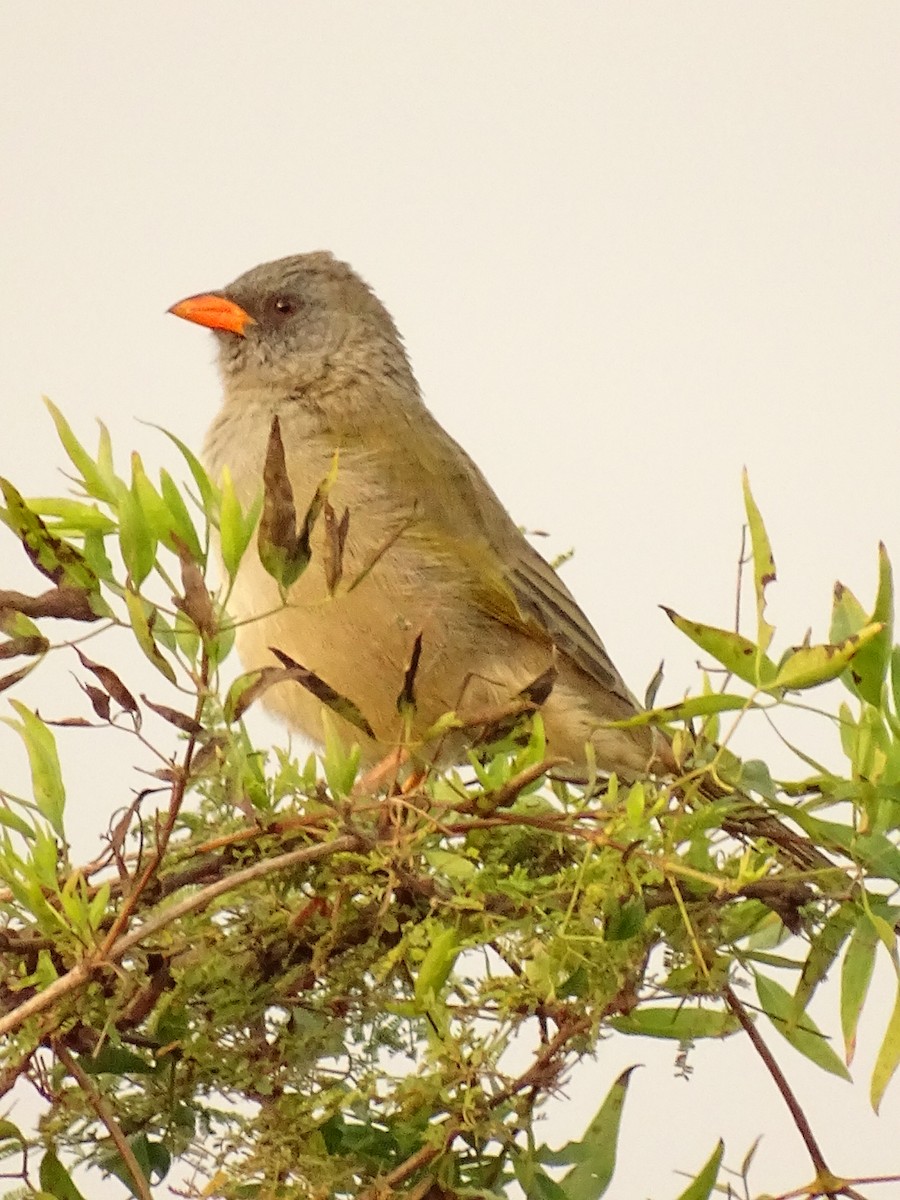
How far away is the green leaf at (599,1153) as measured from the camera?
48.0 inches

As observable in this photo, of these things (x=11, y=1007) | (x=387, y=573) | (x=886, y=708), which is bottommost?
(x=11, y=1007)

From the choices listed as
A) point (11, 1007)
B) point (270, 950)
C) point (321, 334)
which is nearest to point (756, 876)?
point (270, 950)

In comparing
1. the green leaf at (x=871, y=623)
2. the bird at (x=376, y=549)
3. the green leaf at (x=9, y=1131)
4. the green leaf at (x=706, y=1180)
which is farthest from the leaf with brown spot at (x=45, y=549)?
the bird at (x=376, y=549)

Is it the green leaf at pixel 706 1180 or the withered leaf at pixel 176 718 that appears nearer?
the withered leaf at pixel 176 718

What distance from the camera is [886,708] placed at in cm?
113

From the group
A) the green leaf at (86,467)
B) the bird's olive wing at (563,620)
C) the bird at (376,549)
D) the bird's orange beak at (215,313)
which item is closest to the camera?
the green leaf at (86,467)

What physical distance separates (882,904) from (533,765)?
0.30 m

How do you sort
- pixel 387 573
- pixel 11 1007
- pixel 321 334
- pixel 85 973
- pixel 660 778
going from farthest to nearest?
pixel 321 334 → pixel 387 573 → pixel 660 778 → pixel 11 1007 → pixel 85 973

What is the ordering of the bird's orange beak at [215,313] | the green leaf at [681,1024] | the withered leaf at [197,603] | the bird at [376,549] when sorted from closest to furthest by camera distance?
the withered leaf at [197,603]
the green leaf at [681,1024]
the bird at [376,549]
the bird's orange beak at [215,313]

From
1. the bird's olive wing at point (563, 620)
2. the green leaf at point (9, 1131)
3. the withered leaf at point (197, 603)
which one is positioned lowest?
the green leaf at point (9, 1131)

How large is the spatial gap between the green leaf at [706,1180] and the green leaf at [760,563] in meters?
0.42

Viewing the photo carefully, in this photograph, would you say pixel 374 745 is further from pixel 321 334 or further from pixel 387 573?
pixel 321 334

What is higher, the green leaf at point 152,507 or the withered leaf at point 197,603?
the green leaf at point 152,507

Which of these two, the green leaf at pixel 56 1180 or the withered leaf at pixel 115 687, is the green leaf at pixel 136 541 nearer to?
the withered leaf at pixel 115 687
